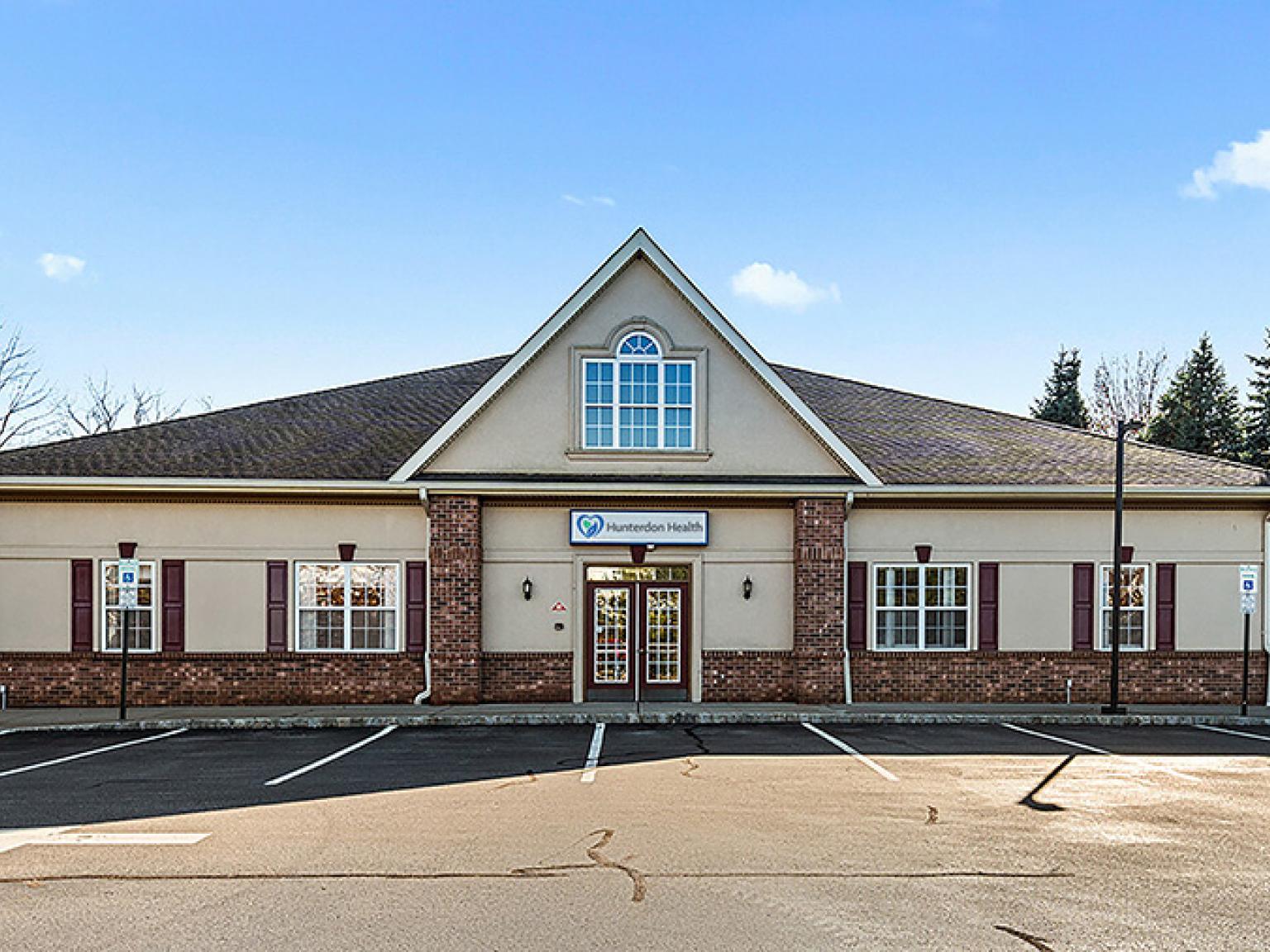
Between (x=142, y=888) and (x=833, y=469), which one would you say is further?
(x=833, y=469)

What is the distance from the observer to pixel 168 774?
1181 centimetres

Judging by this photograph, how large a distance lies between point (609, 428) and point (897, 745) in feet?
24.5

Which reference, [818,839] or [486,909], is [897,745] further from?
[486,909]

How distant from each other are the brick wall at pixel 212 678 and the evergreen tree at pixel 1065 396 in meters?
35.5

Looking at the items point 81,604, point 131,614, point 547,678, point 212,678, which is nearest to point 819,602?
point 547,678

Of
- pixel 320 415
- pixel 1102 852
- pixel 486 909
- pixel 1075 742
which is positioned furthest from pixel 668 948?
pixel 320 415

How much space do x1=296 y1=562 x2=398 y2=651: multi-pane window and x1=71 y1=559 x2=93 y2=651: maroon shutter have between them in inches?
143

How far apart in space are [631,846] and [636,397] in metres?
11.0

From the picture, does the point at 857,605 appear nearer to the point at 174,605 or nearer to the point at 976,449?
the point at 976,449

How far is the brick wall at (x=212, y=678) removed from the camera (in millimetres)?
18047

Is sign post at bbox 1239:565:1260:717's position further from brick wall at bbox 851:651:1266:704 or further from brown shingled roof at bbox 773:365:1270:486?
brown shingled roof at bbox 773:365:1270:486

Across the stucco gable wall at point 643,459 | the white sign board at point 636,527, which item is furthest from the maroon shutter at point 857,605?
the white sign board at point 636,527

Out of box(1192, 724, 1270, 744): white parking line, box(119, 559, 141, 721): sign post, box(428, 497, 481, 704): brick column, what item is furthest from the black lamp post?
box(1192, 724, 1270, 744): white parking line

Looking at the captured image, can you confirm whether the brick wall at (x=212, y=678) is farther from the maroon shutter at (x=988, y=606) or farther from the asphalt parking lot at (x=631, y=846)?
the maroon shutter at (x=988, y=606)
